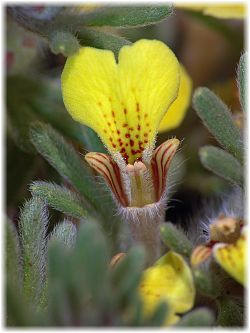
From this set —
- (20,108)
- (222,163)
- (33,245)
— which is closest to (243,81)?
(222,163)

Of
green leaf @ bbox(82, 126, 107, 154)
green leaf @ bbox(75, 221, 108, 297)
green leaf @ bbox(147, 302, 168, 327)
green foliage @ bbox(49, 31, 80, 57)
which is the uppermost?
green foliage @ bbox(49, 31, 80, 57)

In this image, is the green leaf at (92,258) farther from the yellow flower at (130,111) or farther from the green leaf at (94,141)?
the green leaf at (94,141)

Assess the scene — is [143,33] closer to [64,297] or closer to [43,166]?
A: [43,166]

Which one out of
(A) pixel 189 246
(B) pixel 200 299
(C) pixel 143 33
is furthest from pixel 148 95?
(C) pixel 143 33

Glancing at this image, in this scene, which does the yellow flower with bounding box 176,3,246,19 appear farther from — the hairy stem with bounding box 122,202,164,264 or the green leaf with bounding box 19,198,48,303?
the green leaf with bounding box 19,198,48,303

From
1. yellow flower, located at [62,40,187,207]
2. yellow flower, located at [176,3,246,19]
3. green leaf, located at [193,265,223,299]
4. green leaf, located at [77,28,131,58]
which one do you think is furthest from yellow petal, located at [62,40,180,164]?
yellow flower, located at [176,3,246,19]
